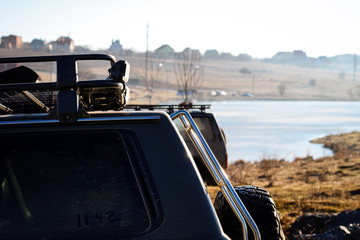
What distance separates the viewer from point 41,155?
2217 millimetres

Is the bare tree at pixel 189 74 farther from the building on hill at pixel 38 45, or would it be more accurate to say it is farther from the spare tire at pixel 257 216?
the building on hill at pixel 38 45

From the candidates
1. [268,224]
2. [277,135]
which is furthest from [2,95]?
[277,135]

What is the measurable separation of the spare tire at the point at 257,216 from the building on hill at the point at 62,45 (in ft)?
445

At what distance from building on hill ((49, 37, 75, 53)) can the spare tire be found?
445ft

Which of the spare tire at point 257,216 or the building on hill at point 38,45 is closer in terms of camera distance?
the spare tire at point 257,216

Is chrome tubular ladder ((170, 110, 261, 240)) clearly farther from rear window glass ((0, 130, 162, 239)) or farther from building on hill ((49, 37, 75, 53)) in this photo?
building on hill ((49, 37, 75, 53))

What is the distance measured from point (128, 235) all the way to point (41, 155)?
1.62 feet

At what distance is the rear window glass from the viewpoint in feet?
6.97

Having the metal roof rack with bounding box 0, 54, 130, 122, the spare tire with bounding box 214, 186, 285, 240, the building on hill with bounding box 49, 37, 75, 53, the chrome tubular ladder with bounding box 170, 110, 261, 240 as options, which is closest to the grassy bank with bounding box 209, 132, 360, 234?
the spare tire with bounding box 214, 186, 285, 240

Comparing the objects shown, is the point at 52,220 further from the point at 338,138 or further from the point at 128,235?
the point at 338,138

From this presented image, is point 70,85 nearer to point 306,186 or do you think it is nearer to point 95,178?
point 95,178

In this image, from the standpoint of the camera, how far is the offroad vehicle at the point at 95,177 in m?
2.13

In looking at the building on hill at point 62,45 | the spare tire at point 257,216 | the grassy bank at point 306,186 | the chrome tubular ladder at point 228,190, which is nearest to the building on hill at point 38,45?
the building on hill at point 62,45

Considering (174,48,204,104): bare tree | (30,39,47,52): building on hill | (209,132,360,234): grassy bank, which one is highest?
(30,39,47,52): building on hill
